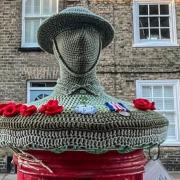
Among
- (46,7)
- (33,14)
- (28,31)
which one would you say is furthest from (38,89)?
(46,7)

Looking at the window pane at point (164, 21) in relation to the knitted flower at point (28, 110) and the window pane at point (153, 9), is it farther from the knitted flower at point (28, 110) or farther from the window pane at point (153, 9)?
the knitted flower at point (28, 110)

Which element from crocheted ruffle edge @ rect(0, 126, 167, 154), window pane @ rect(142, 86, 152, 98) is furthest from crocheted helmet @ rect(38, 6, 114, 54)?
window pane @ rect(142, 86, 152, 98)

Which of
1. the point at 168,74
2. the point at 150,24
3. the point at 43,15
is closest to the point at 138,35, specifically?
the point at 150,24

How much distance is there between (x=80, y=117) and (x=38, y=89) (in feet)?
35.6

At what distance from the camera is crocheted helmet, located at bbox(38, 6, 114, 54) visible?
1771mm

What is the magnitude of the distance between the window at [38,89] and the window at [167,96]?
8.61 feet

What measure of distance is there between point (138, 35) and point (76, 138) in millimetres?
11258

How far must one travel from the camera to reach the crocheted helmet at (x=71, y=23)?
1.77 metres

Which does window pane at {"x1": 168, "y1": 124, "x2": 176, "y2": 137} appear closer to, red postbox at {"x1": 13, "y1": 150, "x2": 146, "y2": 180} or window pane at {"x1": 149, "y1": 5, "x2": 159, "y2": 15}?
window pane at {"x1": 149, "y1": 5, "x2": 159, "y2": 15}

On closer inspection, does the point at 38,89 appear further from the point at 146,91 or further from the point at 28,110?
the point at 28,110

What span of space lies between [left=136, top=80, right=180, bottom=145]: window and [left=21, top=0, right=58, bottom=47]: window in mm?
3435

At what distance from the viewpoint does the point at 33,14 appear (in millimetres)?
12664

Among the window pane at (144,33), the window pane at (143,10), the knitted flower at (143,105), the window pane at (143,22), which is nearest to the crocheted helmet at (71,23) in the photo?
the knitted flower at (143,105)

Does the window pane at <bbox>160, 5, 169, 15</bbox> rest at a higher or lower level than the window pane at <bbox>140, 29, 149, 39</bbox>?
higher
